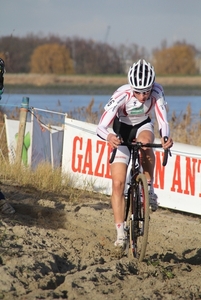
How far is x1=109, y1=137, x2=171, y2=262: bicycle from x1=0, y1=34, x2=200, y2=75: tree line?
4373 cm

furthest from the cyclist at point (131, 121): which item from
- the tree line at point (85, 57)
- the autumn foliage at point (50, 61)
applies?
the autumn foliage at point (50, 61)

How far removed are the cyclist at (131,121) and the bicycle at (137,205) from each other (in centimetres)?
10

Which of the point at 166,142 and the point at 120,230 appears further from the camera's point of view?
the point at 120,230

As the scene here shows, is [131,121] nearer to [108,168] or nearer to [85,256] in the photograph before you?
[85,256]

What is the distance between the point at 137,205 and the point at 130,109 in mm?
1023

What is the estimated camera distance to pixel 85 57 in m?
71.1

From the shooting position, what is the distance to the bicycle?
705 centimetres

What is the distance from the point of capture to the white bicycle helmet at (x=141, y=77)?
283 inches

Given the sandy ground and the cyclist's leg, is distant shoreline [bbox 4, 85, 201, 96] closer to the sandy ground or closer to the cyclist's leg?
the sandy ground

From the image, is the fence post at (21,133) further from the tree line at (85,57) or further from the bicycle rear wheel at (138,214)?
the tree line at (85,57)

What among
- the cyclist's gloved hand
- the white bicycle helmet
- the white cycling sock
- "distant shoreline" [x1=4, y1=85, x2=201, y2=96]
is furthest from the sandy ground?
"distant shoreline" [x1=4, y1=85, x2=201, y2=96]

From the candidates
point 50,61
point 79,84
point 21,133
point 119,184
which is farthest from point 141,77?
point 50,61

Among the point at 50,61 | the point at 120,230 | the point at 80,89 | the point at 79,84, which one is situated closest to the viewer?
the point at 120,230

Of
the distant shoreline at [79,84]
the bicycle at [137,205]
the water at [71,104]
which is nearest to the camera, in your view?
the bicycle at [137,205]
